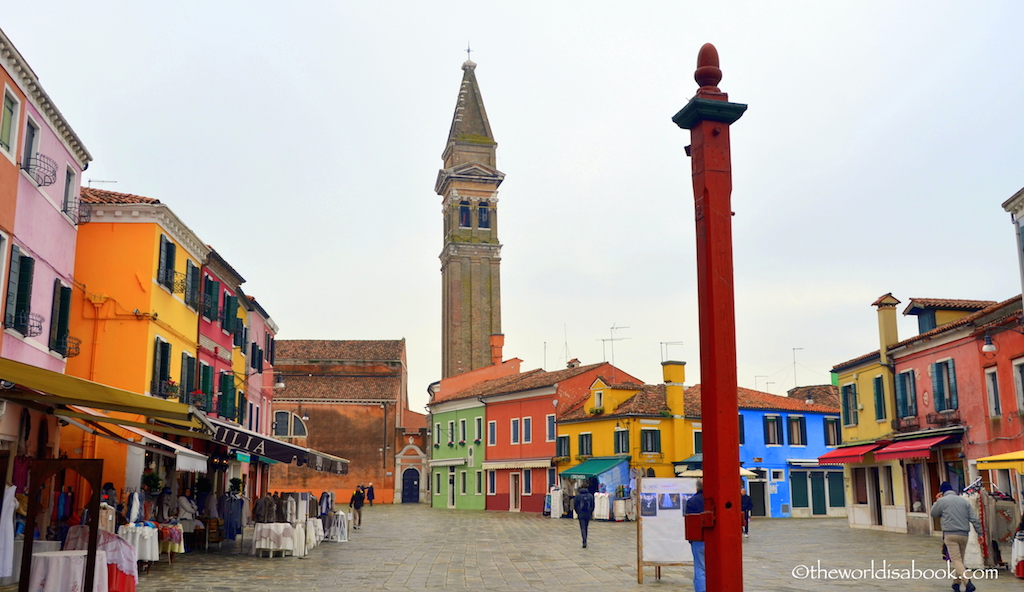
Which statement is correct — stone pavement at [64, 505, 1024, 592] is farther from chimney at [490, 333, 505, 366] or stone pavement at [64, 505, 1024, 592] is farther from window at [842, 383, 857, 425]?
chimney at [490, 333, 505, 366]

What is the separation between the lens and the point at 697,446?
123 feet

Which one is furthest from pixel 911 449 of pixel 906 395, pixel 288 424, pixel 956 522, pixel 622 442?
pixel 288 424

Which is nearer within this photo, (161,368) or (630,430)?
(161,368)

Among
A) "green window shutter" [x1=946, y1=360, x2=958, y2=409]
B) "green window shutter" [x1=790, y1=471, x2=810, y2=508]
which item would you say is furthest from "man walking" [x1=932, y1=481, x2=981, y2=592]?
"green window shutter" [x1=790, y1=471, x2=810, y2=508]

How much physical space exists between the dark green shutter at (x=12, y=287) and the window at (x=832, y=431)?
34.4 metres

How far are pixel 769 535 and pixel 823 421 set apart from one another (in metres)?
16.5

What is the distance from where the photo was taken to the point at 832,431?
3997cm

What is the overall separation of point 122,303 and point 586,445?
77.2ft

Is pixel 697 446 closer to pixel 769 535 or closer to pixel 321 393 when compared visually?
pixel 769 535

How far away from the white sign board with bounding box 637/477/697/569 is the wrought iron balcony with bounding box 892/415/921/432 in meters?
15.0

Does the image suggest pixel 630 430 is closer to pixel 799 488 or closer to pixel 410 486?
pixel 799 488

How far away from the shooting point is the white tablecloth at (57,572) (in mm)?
9383

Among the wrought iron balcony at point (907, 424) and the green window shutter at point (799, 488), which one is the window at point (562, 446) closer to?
the green window shutter at point (799, 488)

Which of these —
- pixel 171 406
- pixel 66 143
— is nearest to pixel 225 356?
pixel 66 143
